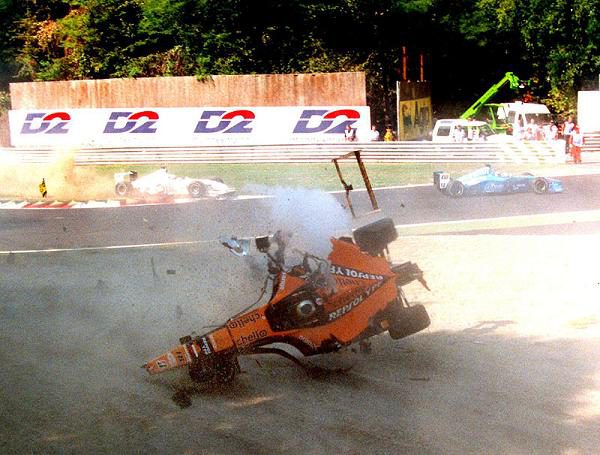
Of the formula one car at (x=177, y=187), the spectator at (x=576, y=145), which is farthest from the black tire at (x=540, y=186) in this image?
the formula one car at (x=177, y=187)

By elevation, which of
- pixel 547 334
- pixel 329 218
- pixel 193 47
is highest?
pixel 193 47

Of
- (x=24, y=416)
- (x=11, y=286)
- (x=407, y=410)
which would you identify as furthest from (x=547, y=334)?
(x=11, y=286)

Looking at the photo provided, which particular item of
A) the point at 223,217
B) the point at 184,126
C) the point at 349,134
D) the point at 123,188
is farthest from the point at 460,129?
the point at 223,217

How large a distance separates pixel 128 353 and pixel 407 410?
135 inches

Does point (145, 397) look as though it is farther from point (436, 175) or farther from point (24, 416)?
point (436, 175)

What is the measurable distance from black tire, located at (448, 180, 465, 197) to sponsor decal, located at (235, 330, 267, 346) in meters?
14.4

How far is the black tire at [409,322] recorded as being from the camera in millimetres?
8773

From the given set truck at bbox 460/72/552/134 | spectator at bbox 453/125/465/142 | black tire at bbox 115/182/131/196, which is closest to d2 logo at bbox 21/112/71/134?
black tire at bbox 115/182/131/196

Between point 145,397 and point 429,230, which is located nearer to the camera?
point 145,397

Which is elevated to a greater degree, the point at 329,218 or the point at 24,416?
the point at 329,218

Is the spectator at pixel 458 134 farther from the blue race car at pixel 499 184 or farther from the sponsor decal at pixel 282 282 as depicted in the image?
the sponsor decal at pixel 282 282

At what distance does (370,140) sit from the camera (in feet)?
107

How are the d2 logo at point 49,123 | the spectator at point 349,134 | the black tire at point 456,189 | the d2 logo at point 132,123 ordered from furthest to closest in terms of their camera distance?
the d2 logo at point 49,123
the d2 logo at point 132,123
the spectator at point 349,134
the black tire at point 456,189

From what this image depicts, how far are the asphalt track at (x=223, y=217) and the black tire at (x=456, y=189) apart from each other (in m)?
0.20
